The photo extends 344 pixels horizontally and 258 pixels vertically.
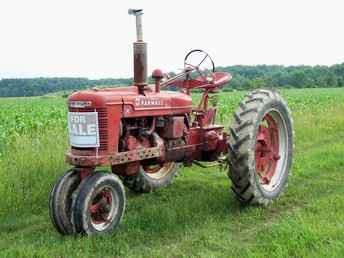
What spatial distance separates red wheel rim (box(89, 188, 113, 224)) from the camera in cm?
450

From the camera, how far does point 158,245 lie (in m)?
4.25

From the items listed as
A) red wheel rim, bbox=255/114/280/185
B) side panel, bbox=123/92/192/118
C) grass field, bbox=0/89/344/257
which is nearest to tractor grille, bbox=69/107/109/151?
side panel, bbox=123/92/192/118

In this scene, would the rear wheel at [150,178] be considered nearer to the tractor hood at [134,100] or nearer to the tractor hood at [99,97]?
the tractor hood at [134,100]

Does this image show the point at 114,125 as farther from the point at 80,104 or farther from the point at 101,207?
the point at 101,207

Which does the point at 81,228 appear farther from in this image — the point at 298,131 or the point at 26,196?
the point at 298,131

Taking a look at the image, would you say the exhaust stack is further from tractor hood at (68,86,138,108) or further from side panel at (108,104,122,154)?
side panel at (108,104,122,154)

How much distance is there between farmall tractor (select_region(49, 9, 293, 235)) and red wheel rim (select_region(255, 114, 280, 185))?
0.01 metres

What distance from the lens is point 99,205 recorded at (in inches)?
177

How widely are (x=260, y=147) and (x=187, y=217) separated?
156cm

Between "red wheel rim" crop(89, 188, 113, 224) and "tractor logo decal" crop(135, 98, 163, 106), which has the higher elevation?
"tractor logo decal" crop(135, 98, 163, 106)

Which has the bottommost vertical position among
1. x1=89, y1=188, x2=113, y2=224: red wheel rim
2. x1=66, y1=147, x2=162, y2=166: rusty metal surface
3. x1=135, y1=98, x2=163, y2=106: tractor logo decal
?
x1=89, y1=188, x2=113, y2=224: red wheel rim

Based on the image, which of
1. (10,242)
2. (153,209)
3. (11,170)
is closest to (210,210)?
(153,209)

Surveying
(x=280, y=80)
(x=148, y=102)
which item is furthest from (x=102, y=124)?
(x=280, y=80)

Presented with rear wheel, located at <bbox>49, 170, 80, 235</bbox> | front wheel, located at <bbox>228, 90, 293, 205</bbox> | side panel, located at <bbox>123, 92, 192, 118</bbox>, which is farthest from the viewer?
front wheel, located at <bbox>228, 90, 293, 205</bbox>
